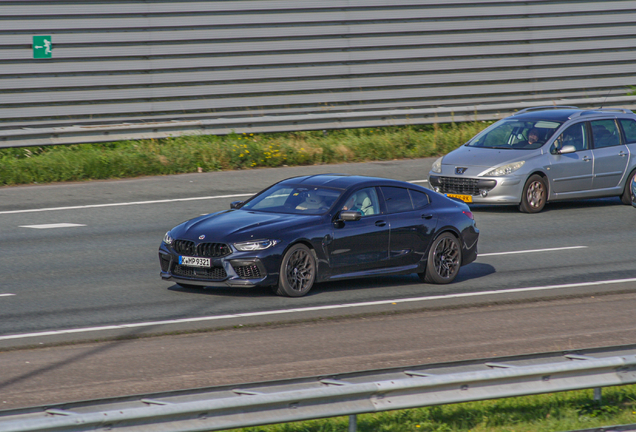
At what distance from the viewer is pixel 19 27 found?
2164cm

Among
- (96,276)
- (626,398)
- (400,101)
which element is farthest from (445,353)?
(400,101)

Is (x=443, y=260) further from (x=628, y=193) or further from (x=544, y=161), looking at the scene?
(x=628, y=193)

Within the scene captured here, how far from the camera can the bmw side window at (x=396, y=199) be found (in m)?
12.1

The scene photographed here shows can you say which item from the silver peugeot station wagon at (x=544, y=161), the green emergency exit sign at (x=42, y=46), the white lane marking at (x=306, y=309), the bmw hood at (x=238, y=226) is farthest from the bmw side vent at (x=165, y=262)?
the green emergency exit sign at (x=42, y=46)

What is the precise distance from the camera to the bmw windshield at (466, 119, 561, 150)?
18.0 meters

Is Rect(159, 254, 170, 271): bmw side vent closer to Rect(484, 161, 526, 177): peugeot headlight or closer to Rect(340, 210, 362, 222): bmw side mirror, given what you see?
Rect(340, 210, 362, 222): bmw side mirror

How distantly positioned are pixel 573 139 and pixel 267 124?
758 centimetres

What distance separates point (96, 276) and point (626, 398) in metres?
6.95

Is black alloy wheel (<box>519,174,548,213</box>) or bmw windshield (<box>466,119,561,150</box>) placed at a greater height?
bmw windshield (<box>466,119,561,150</box>)

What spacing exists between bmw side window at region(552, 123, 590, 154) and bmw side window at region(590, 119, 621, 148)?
217mm

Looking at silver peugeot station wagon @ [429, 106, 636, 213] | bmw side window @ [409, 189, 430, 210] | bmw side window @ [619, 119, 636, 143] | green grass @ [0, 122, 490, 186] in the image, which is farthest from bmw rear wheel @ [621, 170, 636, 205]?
bmw side window @ [409, 189, 430, 210]

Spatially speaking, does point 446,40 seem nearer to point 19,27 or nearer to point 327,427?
point 19,27

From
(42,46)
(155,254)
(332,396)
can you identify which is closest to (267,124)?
(42,46)

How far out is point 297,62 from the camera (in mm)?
25031
